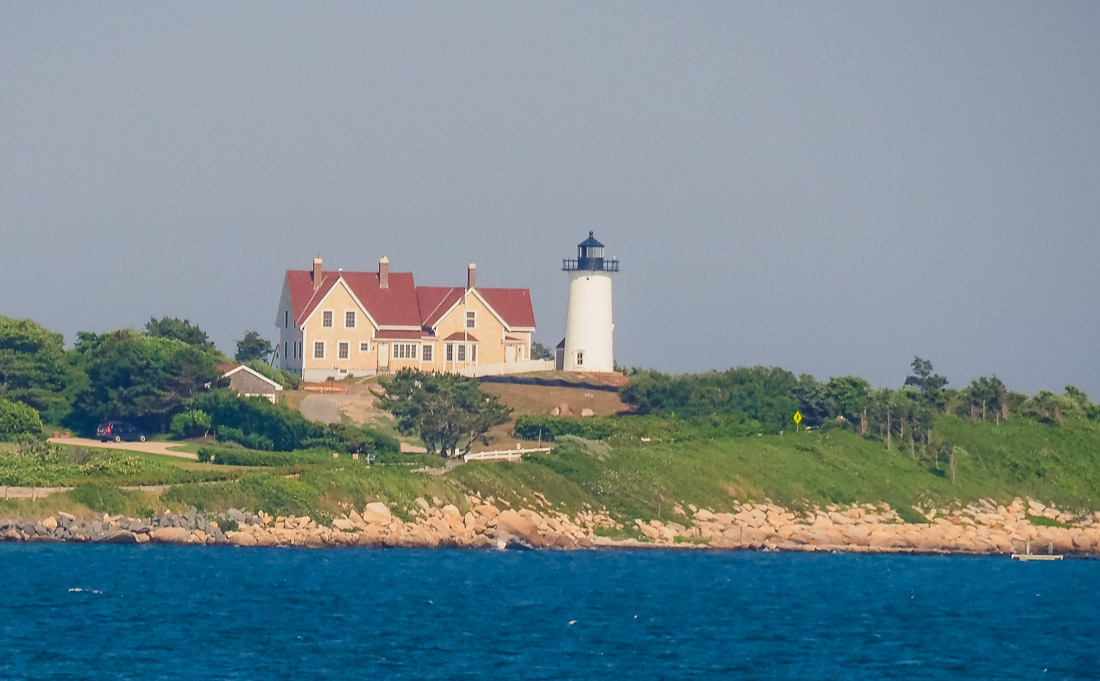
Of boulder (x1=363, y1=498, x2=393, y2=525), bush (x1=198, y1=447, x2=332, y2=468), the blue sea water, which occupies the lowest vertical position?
the blue sea water

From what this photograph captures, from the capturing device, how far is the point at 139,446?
68.3 m

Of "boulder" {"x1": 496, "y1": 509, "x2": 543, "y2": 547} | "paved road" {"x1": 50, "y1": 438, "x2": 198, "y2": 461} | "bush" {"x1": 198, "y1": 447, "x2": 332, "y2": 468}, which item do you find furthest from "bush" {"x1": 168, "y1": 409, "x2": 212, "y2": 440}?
"boulder" {"x1": 496, "y1": 509, "x2": 543, "y2": 547}

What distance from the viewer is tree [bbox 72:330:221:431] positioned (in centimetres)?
7206

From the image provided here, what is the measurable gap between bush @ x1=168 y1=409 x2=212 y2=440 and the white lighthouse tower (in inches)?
828

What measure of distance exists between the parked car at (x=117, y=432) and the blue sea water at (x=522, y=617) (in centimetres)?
1745

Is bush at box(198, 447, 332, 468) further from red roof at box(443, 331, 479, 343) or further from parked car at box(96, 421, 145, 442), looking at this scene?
red roof at box(443, 331, 479, 343)

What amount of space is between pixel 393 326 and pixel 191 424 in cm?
1813

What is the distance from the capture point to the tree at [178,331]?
87188mm

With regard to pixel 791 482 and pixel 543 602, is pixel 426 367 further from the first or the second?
pixel 543 602

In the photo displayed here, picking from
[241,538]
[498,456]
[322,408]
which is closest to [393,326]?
[322,408]

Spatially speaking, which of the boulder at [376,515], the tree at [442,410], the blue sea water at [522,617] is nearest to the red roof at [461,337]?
the tree at [442,410]

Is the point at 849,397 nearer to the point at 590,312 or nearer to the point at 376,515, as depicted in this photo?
the point at 590,312

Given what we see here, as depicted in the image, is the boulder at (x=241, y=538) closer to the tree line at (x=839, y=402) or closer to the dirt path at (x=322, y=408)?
the dirt path at (x=322, y=408)

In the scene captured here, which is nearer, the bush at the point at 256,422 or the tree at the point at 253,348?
the bush at the point at 256,422
